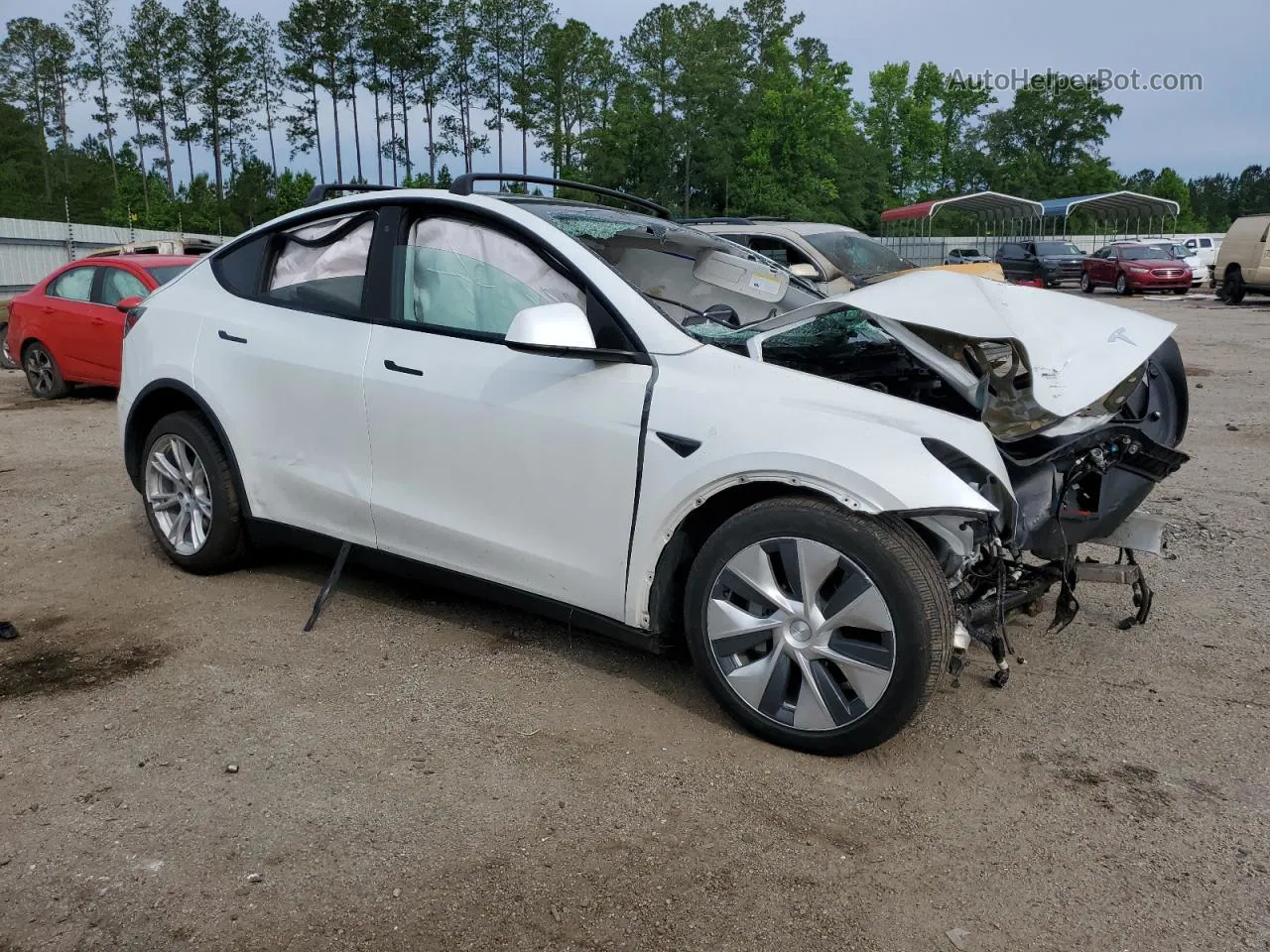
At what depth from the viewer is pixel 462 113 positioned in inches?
2813

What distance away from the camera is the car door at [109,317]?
10.8 metres

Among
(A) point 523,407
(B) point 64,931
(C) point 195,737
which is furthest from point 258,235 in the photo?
(B) point 64,931

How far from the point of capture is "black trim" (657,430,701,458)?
3.44 meters

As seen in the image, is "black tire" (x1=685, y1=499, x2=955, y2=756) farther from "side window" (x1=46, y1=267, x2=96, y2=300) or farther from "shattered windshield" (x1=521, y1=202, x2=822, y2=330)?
"side window" (x1=46, y1=267, x2=96, y2=300)

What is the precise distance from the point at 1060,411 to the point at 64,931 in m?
3.11

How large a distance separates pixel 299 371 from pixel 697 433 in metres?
1.86

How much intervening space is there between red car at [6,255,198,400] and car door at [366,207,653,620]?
7306 mm

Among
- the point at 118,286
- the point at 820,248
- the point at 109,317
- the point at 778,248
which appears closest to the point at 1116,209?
the point at 820,248

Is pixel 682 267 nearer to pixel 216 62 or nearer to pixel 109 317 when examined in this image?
pixel 109 317

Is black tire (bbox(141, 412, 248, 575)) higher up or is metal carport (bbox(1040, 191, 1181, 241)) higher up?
metal carport (bbox(1040, 191, 1181, 241))

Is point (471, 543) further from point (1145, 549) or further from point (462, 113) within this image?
point (462, 113)

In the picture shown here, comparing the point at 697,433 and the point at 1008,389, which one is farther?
the point at 1008,389

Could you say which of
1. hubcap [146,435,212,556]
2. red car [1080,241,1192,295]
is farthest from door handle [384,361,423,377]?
red car [1080,241,1192,295]

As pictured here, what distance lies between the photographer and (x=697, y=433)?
3441 mm
